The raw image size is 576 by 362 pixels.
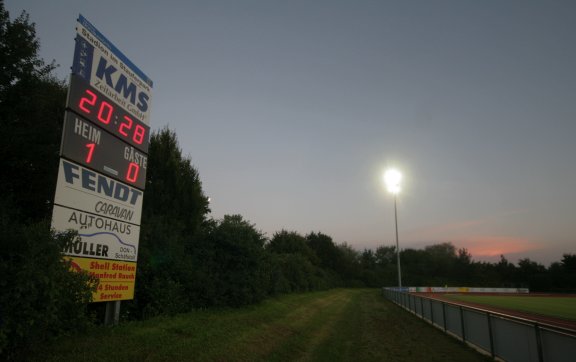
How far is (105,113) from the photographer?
991cm

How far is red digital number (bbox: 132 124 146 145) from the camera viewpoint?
1116cm

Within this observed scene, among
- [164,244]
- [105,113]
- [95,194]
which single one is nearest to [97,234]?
[95,194]

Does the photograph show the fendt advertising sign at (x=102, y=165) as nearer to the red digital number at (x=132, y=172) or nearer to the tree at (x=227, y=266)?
the red digital number at (x=132, y=172)

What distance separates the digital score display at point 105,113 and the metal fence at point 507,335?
1109cm

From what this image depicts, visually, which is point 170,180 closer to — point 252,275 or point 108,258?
point 252,275

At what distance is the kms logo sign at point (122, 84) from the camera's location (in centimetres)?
1002

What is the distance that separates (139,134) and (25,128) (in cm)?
636

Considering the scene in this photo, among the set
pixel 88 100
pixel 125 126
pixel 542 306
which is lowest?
pixel 542 306

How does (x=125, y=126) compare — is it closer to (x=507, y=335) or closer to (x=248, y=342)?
(x=248, y=342)

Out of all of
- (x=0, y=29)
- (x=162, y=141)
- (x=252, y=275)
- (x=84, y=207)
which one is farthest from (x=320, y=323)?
(x=0, y=29)

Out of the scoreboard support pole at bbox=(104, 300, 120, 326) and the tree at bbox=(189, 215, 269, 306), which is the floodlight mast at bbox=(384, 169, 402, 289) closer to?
the tree at bbox=(189, 215, 269, 306)

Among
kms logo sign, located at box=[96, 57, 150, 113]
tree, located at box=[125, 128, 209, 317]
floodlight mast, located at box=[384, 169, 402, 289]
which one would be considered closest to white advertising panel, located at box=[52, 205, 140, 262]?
tree, located at box=[125, 128, 209, 317]

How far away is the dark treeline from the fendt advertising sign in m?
1.00

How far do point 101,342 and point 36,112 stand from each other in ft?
36.7
